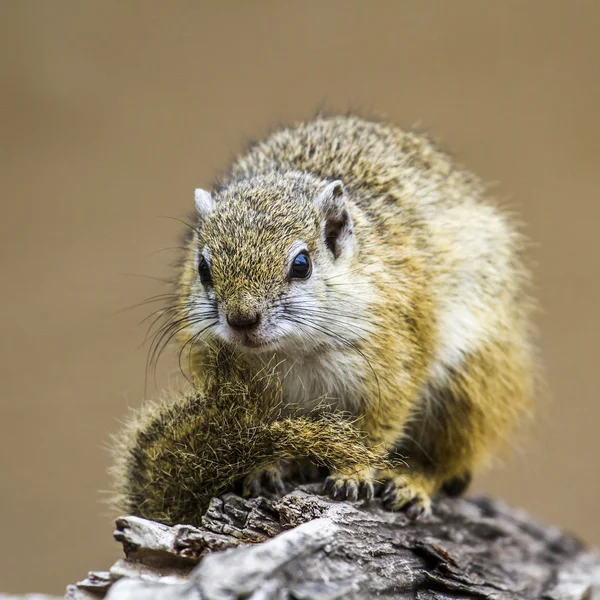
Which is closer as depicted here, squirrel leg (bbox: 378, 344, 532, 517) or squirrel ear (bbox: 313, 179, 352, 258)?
squirrel ear (bbox: 313, 179, 352, 258)

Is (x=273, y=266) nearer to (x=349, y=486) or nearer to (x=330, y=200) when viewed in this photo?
(x=330, y=200)

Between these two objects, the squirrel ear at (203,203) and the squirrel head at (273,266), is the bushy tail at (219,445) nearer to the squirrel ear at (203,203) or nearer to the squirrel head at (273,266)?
the squirrel head at (273,266)

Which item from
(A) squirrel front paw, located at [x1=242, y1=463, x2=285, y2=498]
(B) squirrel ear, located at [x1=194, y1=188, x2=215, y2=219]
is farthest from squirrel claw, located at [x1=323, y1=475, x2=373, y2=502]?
(B) squirrel ear, located at [x1=194, y1=188, x2=215, y2=219]

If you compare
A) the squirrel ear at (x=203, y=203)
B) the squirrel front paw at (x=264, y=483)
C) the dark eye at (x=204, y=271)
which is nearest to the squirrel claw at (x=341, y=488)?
the squirrel front paw at (x=264, y=483)

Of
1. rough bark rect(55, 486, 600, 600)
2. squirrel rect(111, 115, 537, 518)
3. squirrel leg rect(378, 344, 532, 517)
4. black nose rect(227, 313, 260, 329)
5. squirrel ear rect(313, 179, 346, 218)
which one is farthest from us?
squirrel leg rect(378, 344, 532, 517)

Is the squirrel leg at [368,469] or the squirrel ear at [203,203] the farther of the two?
the squirrel ear at [203,203]

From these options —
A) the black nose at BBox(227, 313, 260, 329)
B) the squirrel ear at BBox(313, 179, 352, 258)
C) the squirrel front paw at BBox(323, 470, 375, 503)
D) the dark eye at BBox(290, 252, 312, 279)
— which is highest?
the squirrel ear at BBox(313, 179, 352, 258)

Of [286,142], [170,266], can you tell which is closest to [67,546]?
[170,266]

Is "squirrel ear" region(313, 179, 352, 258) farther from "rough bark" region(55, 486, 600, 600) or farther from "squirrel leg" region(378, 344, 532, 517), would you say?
"rough bark" region(55, 486, 600, 600)

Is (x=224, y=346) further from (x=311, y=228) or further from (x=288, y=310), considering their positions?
(x=311, y=228)
